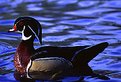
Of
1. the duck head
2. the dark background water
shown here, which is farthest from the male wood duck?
the dark background water

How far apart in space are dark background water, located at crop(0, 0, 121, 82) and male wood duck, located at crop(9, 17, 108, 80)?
258 millimetres

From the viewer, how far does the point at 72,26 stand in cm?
1402

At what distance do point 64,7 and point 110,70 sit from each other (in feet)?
21.0

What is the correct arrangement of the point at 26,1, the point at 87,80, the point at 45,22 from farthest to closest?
the point at 26,1 → the point at 45,22 → the point at 87,80

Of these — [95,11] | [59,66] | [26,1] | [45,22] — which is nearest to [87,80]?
[59,66]

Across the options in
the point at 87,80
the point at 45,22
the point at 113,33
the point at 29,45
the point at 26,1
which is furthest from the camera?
the point at 26,1

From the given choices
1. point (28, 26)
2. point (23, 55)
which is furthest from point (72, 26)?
point (23, 55)

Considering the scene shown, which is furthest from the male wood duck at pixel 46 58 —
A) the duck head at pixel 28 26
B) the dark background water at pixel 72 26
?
the dark background water at pixel 72 26

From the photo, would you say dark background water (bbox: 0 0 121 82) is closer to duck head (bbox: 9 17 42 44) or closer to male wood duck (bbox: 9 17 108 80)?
male wood duck (bbox: 9 17 108 80)

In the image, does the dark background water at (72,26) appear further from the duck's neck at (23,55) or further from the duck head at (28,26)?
the duck head at (28,26)

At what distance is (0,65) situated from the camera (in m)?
10.6

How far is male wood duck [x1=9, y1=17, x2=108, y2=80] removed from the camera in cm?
994

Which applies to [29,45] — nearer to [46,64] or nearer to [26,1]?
[46,64]

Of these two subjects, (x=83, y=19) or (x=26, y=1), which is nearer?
(x=83, y=19)
